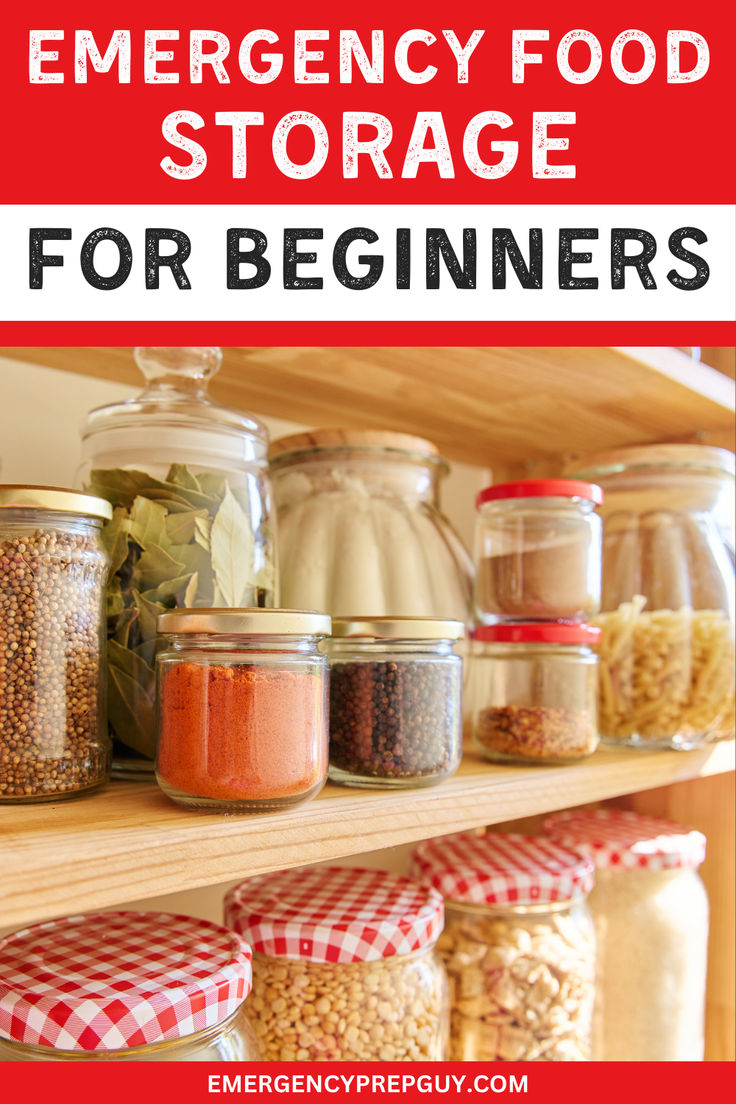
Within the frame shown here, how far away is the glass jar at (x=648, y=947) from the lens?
2.74 ft

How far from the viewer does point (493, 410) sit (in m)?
0.89

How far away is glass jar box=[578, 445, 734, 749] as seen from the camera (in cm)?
80

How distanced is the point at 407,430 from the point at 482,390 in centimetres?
15

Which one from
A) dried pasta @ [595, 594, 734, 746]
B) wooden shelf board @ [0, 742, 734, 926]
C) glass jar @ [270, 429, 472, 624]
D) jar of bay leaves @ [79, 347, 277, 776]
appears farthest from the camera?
dried pasta @ [595, 594, 734, 746]

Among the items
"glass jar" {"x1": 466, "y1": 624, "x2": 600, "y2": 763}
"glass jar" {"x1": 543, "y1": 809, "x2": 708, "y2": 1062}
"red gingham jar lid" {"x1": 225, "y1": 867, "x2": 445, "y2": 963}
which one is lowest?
"glass jar" {"x1": 543, "y1": 809, "x2": 708, "y2": 1062}

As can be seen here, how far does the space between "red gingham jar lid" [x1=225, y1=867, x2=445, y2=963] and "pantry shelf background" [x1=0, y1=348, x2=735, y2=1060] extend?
5cm

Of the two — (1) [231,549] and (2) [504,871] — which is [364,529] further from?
(2) [504,871]

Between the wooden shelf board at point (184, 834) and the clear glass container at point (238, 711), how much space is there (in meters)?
0.02

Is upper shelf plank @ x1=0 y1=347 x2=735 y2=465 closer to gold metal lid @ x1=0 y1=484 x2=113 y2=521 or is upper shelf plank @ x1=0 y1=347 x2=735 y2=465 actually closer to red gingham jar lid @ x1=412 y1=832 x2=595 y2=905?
gold metal lid @ x1=0 y1=484 x2=113 y2=521

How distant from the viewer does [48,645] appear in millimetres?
474

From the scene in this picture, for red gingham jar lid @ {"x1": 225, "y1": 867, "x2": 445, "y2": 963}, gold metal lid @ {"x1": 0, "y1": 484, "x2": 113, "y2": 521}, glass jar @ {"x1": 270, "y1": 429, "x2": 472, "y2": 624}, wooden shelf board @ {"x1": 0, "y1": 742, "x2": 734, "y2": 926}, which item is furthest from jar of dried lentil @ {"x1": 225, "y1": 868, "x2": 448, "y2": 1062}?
gold metal lid @ {"x1": 0, "y1": 484, "x2": 113, "y2": 521}

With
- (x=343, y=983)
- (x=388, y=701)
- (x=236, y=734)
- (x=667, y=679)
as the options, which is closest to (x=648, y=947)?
(x=667, y=679)

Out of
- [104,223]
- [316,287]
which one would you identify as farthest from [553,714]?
[104,223]
